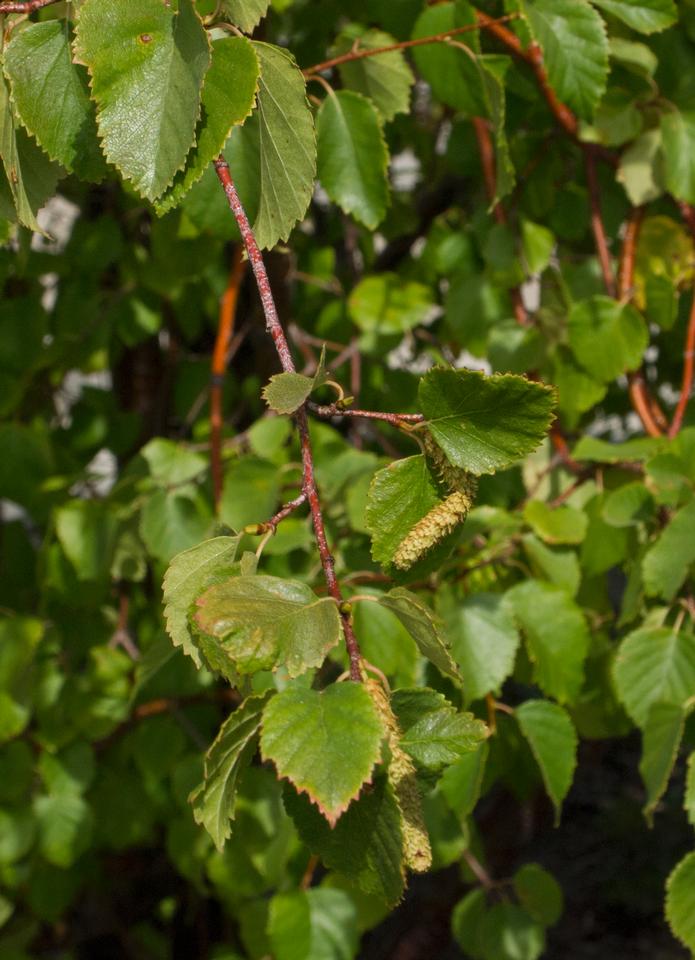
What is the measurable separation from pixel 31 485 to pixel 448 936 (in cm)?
118

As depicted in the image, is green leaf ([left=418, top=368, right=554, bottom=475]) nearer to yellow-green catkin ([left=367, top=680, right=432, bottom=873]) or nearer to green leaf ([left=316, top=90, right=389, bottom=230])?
yellow-green catkin ([left=367, top=680, right=432, bottom=873])

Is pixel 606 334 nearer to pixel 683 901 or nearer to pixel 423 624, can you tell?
pixel 683 901

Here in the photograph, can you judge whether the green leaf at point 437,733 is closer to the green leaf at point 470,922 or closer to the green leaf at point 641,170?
the green leaf at point 641,170

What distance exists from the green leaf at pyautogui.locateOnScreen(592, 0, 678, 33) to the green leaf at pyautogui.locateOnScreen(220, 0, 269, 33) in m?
0.51

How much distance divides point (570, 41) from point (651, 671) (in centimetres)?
57

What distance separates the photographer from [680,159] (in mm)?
1163

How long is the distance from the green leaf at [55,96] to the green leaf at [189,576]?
9.4 inches

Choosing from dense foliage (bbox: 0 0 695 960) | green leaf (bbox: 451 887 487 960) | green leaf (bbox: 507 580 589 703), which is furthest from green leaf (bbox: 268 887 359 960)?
green leaf (bbox: 507 580 589 703)

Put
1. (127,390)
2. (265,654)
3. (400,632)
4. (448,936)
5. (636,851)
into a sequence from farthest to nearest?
(636,851)
(448,936)
(127,390)
(400,632)
(265,654)

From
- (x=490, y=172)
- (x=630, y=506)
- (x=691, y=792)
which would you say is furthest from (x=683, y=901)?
(x=490, y=172)

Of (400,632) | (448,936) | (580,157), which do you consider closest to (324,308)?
(580,157)

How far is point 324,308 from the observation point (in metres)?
1.54

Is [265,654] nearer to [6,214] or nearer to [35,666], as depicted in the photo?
[6,214]

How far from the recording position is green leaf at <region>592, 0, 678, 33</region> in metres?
1.04
